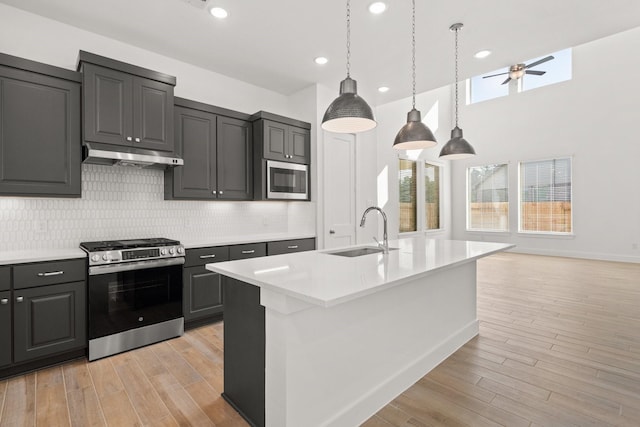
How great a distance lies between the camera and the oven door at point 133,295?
2.64 meters

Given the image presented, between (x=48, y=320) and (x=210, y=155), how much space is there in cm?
212

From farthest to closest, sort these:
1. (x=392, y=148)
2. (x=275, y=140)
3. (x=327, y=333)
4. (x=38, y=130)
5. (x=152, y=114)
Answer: (x=392, y=148) → (x=275, y=140) → (x=152, y=114) → (x=38, y=130) → (x=327, y=333)

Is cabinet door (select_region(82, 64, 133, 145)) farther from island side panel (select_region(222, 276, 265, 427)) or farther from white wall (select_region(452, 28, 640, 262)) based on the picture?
white wall (select_region(452, 28, 640, 262))

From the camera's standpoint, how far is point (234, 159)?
3961mm

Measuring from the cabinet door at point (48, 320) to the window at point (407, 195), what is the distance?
565 cm

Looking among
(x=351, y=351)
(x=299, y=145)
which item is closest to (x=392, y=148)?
(x=299, y=145)

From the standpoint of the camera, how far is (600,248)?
690 cm

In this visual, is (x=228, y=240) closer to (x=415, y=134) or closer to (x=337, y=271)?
(x=337, y=271)

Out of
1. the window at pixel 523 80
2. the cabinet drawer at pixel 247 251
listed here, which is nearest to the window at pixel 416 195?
the window at pixel 523 80

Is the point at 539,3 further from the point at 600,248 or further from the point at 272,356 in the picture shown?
the point at 600,248

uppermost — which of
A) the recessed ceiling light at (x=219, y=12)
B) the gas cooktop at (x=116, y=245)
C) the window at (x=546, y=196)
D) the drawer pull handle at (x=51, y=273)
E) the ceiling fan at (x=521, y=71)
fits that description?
the ceiling fan at (x=521, y=71)

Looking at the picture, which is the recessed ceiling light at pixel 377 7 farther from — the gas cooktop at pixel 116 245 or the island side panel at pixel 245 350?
the gas cooktop at pixel 116 245

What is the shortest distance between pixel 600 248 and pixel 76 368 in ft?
30.0

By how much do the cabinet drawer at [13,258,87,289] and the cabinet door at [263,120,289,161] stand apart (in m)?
2.25
